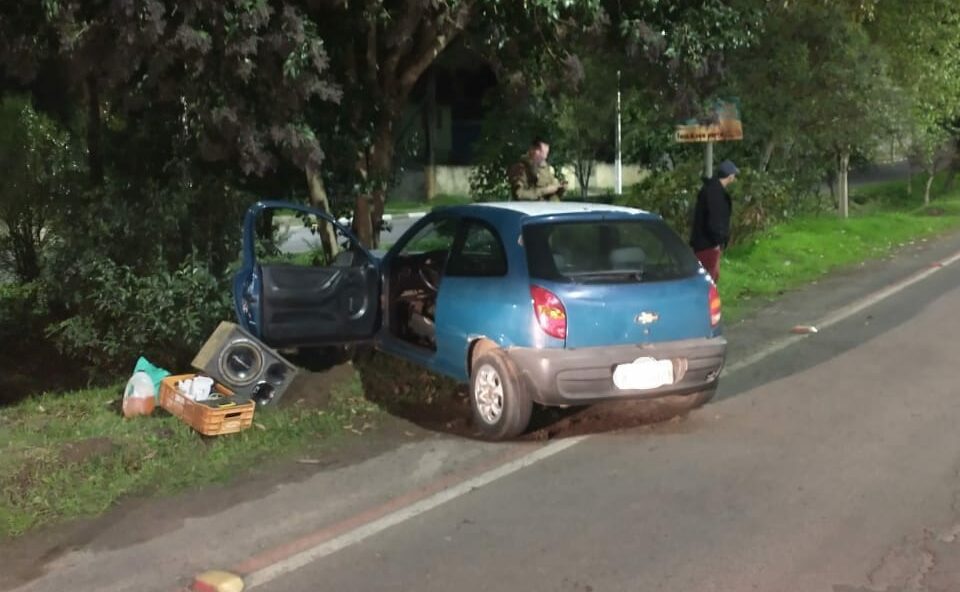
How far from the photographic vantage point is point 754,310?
39.5 feet

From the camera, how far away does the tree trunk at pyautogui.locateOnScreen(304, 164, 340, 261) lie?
9.82 metres

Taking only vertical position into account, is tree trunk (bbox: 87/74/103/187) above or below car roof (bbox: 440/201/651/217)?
above

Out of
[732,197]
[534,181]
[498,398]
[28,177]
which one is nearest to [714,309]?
[498,398]

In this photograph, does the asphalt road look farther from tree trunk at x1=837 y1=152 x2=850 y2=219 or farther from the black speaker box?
tree trunk at x1=837 y1=152 x2=850 y2=219

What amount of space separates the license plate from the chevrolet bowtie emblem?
234mm

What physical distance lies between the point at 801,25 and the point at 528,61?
7.66 m

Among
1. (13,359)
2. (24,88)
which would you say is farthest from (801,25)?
(13,359)

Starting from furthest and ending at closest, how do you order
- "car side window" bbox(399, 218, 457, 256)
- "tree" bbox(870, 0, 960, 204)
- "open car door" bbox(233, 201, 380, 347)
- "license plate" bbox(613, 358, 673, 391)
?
"tree" bbox(870, 0, 960, 204)
"car side window" bbox(399, 218, 457, 256)
"open car door" bbox(233, 201, 380, 347)
"license plate" bbox(613, 358, 673, 391)

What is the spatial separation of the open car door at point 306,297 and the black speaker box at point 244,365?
218mm

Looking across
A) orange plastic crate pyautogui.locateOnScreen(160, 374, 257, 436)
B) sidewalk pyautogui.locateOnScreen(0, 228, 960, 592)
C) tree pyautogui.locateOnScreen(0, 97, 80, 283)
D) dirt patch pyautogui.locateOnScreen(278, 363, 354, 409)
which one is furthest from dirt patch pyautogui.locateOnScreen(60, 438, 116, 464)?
tree pyautogui.locateOnScreen(0, 97, 80, 283)

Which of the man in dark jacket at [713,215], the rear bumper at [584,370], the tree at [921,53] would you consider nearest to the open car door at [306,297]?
the rear bumper at [584,370]

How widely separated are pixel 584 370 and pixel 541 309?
1.51 ft

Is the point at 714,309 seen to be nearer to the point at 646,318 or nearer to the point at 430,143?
the point at 646,318

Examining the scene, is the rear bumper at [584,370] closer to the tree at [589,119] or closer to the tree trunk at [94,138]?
the tree trunk at [94,138]
